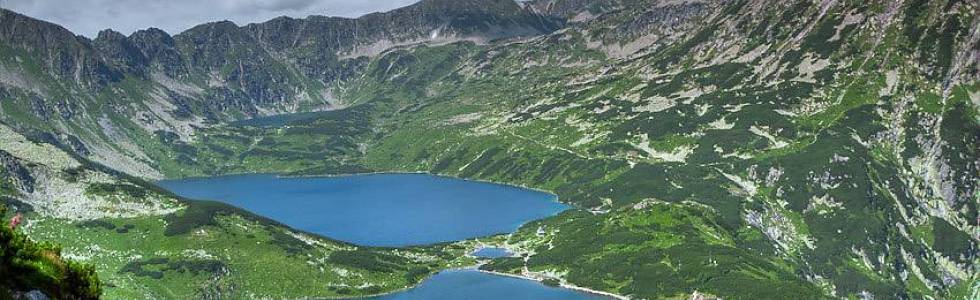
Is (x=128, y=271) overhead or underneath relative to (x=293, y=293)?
overhead

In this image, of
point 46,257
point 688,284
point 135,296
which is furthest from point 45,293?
point 688,284

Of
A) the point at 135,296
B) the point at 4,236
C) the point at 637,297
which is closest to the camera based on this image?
the point at 4,236

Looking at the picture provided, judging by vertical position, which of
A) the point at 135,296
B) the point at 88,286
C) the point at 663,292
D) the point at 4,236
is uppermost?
the point at 4,236

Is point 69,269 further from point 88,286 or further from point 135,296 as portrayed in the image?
point 135,296

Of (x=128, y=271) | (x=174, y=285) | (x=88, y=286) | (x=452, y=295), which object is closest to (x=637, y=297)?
(x=452, y=295)

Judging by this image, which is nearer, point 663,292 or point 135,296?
point 135,296

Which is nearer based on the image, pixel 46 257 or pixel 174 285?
pixel 46 257

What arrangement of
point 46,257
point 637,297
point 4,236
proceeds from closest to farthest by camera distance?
point 4,236 → point 46,257 → point 637,297

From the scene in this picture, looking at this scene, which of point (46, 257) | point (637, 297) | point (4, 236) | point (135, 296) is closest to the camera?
point (4, 236)

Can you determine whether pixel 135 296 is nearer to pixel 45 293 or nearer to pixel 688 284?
pixel 688 284
